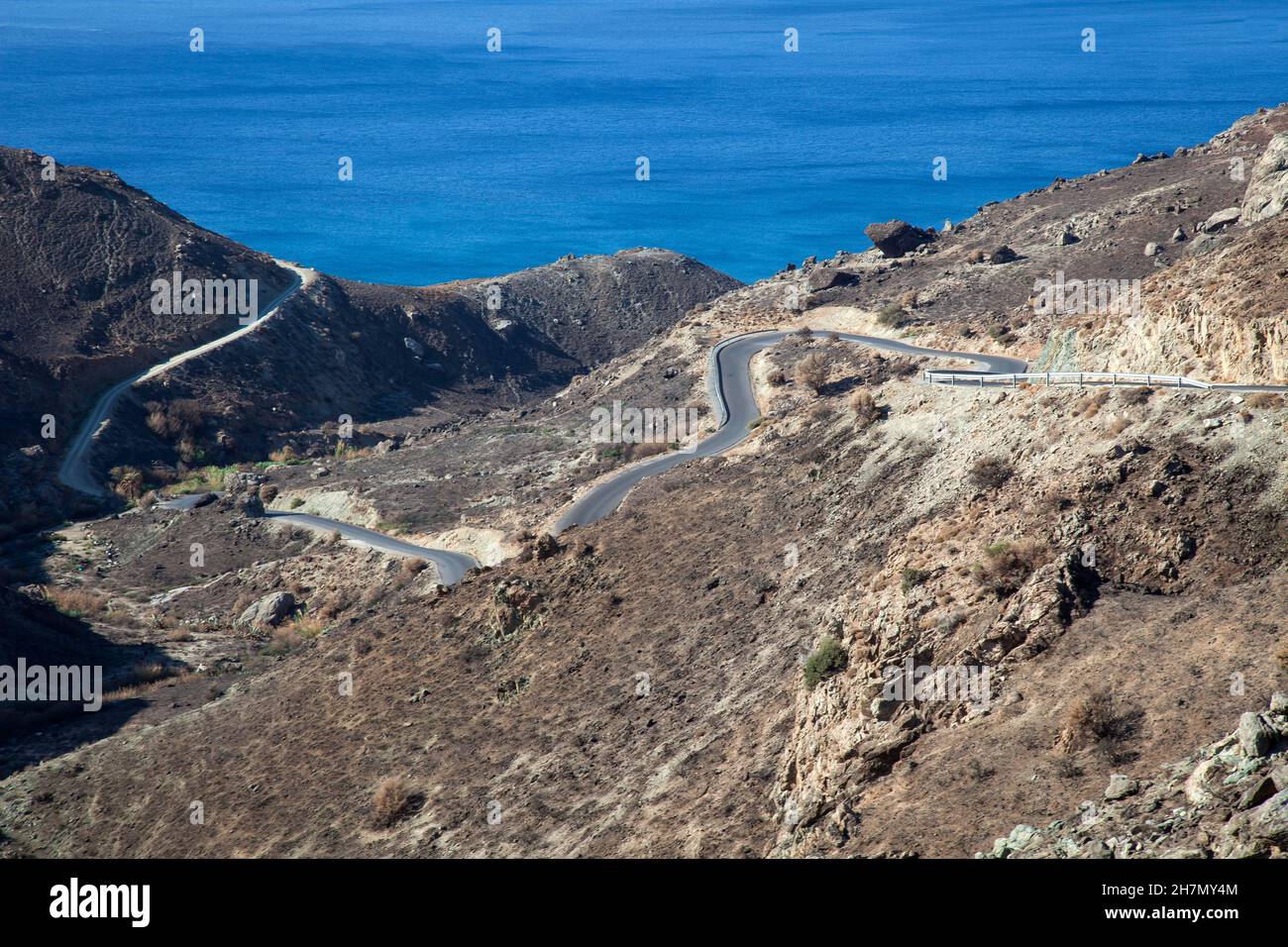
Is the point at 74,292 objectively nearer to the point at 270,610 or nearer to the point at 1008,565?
the point at 270,610

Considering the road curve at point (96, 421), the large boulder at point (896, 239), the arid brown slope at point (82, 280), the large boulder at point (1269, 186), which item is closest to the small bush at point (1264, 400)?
the large boulder at point (1269, 186)

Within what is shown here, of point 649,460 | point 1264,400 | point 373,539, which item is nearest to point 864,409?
point 649,460

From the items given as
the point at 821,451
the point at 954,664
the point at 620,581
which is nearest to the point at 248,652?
the point at 620,581

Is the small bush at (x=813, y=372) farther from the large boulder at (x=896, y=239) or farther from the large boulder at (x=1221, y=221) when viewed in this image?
the large boulder at (x=896, y=239)

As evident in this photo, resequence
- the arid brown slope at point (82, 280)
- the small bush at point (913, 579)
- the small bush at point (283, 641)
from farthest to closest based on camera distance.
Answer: the arid brown slope at point (82, 280) → the small bush at point (283, 641) → the small bush at point (913, 579)

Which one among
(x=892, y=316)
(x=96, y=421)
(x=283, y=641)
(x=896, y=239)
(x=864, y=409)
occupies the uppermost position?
(x=896, y=239)

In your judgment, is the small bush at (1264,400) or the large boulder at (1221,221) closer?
the small bush at (1264,400)

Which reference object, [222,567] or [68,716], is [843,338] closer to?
[222,567]
